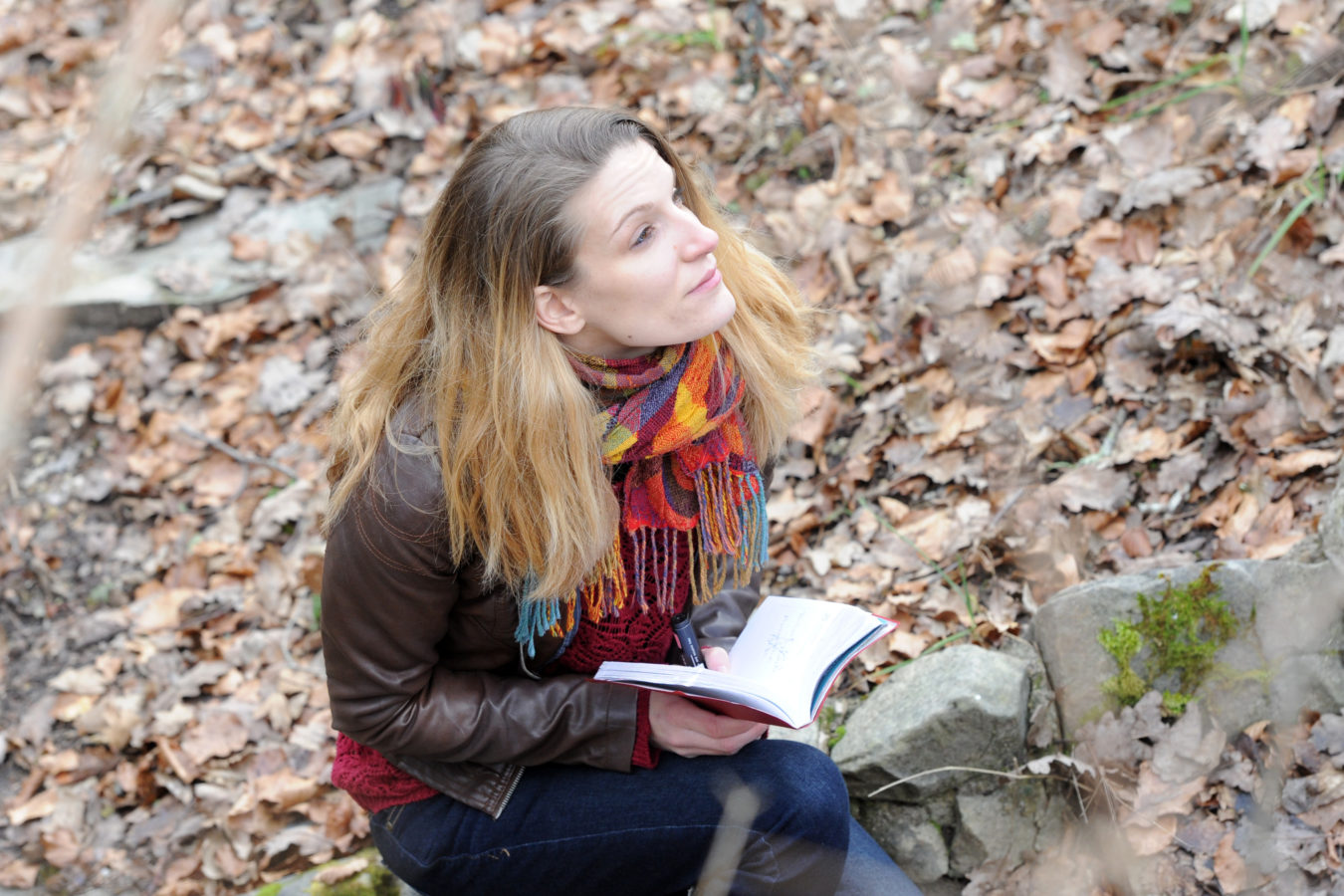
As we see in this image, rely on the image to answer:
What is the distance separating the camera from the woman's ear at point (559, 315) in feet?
5.89

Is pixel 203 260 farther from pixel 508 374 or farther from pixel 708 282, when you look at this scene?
pixel 708 282

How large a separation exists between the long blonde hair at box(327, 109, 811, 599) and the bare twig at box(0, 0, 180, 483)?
0.95 m

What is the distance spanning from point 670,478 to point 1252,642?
4.21 ft

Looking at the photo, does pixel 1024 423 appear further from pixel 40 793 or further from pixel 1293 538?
pixel 40 793

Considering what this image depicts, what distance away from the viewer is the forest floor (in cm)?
270

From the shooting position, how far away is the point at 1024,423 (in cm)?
302

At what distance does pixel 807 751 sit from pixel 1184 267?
1910mm

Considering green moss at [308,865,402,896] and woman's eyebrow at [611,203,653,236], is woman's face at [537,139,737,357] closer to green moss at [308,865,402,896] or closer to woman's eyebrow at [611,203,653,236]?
woman's eyebrow at [611,203,653,236]

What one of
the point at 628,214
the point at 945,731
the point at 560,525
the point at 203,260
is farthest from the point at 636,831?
the point at 203,260

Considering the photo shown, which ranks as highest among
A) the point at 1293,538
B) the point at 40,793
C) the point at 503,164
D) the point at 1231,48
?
the point at 503,164

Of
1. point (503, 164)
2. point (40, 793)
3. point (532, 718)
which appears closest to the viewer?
point (503, 164)

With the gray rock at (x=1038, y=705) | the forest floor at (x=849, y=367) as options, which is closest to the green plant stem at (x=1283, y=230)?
the forest floor at (x=849, y=367)

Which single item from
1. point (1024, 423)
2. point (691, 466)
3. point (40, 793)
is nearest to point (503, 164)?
point (691, 466)

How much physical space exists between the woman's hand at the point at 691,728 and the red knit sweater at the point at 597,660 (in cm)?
2
